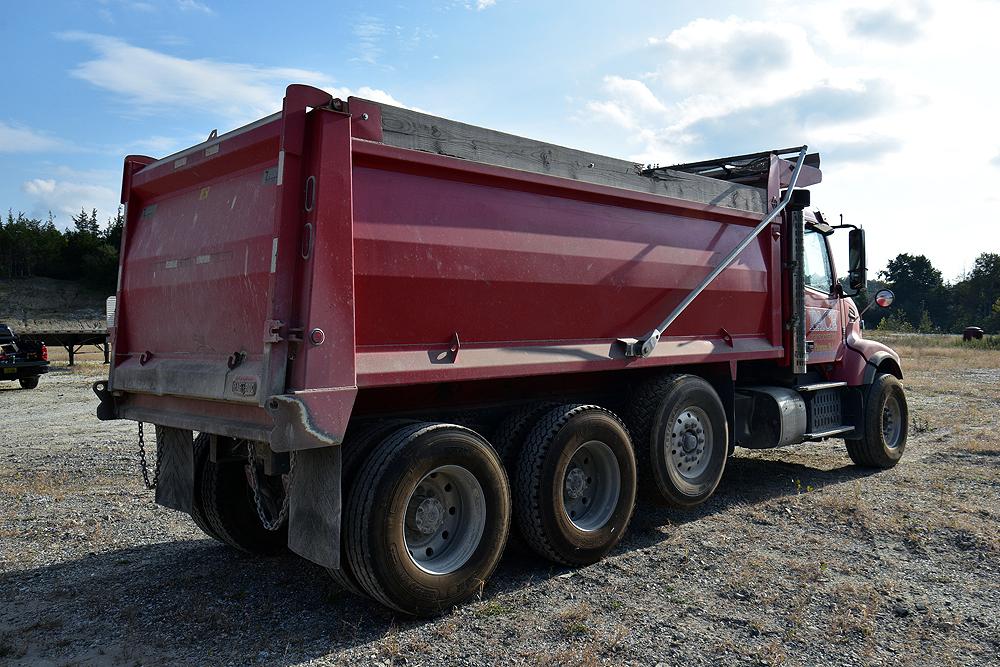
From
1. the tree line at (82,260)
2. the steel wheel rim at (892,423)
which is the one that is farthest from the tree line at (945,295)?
the steel wheel rim at (892,423)

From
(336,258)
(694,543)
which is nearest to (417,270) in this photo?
(336,258)

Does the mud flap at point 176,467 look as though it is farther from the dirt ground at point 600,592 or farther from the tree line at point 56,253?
the tree line at point 56,253

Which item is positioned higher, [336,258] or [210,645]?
[336,258]

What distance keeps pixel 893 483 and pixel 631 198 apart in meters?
4.25

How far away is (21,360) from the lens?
1809 centimetres

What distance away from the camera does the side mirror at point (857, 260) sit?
877 centimetres

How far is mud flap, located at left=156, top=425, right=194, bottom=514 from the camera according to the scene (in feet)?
17.5

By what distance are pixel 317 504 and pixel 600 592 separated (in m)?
1.83

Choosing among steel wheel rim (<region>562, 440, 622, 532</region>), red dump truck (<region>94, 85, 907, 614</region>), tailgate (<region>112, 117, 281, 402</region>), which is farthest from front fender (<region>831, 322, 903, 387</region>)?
tailgate (<region>112, 117, 281, 402</region>)

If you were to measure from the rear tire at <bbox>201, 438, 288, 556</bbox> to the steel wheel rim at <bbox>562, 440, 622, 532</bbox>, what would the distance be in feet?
6.58

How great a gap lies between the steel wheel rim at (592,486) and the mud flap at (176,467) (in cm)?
254

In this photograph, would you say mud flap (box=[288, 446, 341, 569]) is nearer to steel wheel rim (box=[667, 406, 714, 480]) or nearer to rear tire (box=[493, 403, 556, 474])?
rear tire (box=[493, 403, 556, 474])

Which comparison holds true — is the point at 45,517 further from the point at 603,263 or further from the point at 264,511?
the point at 603,263

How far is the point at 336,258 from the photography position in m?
4.15
